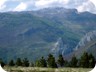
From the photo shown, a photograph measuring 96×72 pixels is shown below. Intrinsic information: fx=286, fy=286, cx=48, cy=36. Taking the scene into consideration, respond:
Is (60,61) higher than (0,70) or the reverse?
the reverse

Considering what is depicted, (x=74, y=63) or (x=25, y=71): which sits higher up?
(x=25, y=71)

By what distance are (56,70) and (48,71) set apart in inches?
8.2

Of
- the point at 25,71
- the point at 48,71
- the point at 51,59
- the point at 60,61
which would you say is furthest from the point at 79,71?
the point at 60,61

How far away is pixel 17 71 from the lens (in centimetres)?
738

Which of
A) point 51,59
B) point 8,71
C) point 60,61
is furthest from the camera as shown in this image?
point 60,61

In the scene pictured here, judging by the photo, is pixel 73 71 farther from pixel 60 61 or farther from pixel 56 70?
pixel 60 61

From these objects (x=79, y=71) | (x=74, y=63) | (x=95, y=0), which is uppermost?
(x=95, y=0)

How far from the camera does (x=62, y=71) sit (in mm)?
7273

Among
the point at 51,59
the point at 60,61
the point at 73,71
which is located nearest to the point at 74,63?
the point at 60,61

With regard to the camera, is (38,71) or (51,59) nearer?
(38,71)

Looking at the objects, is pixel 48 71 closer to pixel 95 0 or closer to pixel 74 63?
pixel 95 0

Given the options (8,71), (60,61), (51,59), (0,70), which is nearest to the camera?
(0,70)

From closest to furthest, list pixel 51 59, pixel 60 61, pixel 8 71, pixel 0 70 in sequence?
pixel 0 70 < pixel 8 71 < pixel 51 59 < pixel 60 61

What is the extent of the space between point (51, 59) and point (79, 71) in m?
46.7
